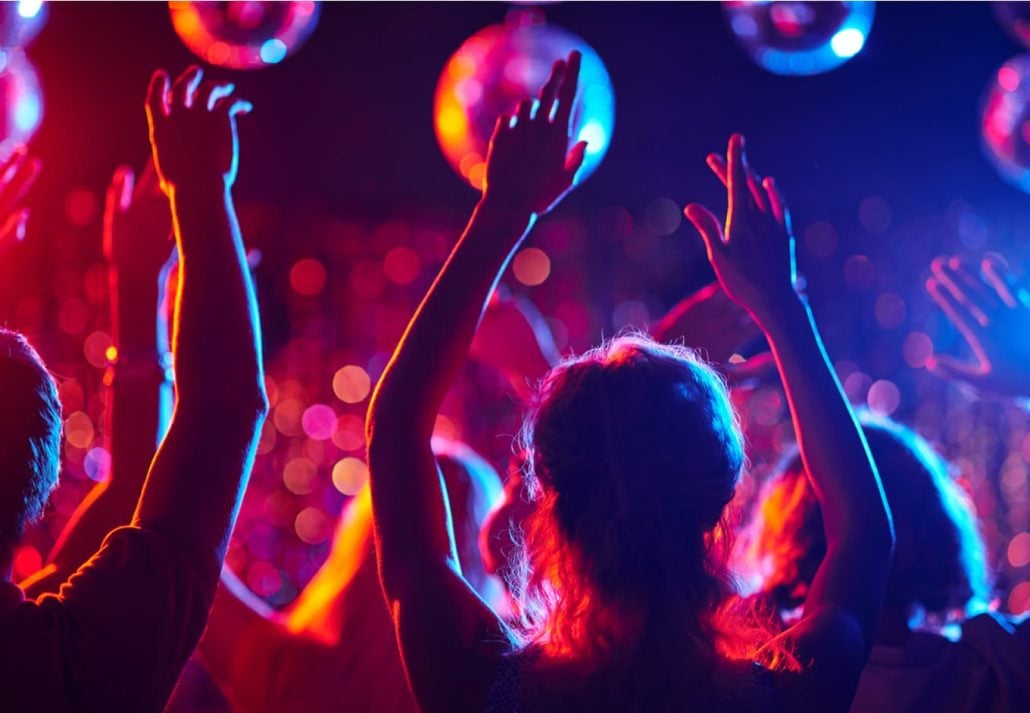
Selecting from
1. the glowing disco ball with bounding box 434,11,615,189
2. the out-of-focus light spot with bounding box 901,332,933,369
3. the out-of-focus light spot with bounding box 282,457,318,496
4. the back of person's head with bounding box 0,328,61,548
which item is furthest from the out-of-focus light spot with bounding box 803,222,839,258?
the back of person's head with bounding box 0,328,61,548

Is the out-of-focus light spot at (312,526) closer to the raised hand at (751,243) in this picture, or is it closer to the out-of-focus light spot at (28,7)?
the out-of-focus light spot at (28,7)

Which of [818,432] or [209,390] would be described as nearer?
[209,390]

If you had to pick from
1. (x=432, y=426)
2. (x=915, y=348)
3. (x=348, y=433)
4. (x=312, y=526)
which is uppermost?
(x=915, y=348)

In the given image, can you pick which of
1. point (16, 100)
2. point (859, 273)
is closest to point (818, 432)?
point (16, 100)

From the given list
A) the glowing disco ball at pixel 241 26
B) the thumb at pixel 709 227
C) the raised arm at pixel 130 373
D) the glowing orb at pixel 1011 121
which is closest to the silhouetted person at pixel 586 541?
the thumb at pixel 709 227

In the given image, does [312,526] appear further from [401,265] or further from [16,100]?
[16,100]

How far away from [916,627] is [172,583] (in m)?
1.20

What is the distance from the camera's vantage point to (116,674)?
982 millimetres

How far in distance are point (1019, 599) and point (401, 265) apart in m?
4.64

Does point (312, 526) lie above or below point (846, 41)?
below

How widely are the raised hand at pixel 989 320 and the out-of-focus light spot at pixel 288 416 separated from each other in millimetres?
6237

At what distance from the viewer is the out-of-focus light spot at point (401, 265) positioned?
23.3 ft

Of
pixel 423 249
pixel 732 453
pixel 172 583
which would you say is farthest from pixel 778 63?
pixel 423 249

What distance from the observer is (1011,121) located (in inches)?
119
